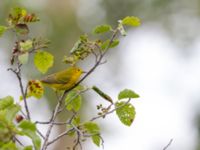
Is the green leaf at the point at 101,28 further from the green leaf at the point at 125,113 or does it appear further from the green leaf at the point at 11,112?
the green leaf at the point at 11,112

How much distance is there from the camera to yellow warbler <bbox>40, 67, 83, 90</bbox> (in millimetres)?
2209

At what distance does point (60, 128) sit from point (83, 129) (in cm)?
696

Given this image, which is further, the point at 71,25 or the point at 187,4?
the point at 187,4

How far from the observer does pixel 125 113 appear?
1926mm

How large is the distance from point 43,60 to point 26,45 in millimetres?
167

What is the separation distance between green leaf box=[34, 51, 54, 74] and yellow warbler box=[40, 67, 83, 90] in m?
0.21

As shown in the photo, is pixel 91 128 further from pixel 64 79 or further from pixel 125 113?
pixel 64 79

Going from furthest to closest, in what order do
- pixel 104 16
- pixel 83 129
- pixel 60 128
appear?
pixel 104 16, pixel 60 128, pixel 83 129

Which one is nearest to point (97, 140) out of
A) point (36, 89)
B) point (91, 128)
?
point (91, 128)

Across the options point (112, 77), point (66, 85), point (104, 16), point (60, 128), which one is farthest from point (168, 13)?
point (66, 85)

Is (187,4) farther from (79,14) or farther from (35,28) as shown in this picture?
(35,28)

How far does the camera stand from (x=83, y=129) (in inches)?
72.4

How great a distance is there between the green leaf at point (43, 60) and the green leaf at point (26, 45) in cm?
13

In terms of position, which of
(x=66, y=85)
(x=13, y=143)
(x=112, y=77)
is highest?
(x=112, y=77)
